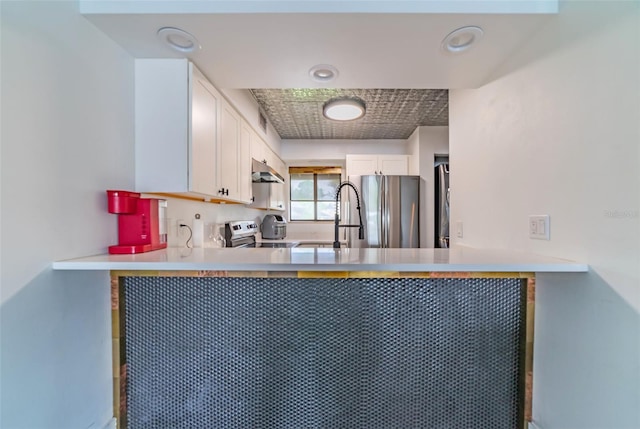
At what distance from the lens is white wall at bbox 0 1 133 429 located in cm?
87

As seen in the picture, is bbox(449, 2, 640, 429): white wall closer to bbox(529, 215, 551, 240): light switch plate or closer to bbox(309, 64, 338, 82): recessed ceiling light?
bbox(529, 215, 551, 240): light switch plate

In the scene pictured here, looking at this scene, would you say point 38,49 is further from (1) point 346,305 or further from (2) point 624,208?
(2) point 624,208

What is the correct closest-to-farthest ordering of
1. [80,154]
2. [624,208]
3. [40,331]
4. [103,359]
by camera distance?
1. [624,208]
2. [40,331]
3. [80,154]
4. [103,359]

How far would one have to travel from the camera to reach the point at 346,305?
1325 mm

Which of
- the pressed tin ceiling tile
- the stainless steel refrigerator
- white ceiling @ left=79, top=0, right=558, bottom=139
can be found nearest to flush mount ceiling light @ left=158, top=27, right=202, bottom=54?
white ceiling @ left=79, top=0, right=558, bottom=139

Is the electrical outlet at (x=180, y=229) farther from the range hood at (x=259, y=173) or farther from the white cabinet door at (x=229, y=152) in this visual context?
the range hood at (x=259, y=173)

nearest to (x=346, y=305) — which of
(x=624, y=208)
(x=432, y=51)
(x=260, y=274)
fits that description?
(x=260, y=274)

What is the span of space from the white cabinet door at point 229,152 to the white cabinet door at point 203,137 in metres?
0.11

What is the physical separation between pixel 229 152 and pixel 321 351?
157 centimetres

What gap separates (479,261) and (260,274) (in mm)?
869

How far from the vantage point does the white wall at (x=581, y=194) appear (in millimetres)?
855

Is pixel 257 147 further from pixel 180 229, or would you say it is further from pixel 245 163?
pixel 180 229

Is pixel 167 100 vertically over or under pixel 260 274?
over

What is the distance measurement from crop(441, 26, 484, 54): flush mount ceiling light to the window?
12.2ft
